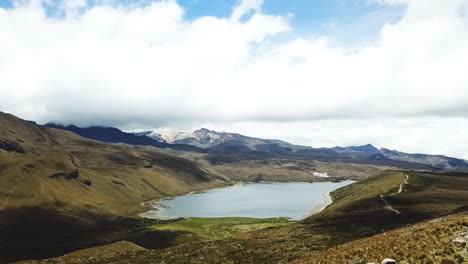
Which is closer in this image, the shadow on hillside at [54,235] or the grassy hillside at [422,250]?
the grassy hillside at [422,250]

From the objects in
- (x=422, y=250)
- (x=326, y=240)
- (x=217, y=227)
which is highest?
(x=422, y=250)

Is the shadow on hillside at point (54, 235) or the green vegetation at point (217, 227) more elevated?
the green vegetation at point (217, 227)

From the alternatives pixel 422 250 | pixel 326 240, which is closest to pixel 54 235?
pixel 326 240

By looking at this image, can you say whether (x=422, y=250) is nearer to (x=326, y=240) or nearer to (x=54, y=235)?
(x=326, y=240)

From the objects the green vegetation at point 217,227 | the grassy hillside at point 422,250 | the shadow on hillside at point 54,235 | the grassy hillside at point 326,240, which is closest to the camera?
the grassy hillside at point 422,250

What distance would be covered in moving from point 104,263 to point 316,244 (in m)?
42.0

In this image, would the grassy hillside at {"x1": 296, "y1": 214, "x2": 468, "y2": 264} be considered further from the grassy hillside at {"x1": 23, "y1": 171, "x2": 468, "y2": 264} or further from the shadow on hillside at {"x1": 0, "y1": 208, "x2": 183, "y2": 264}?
the shadow on hillside at {"x1": 0, "y1": 208, "x2": 183, "y2": 264}

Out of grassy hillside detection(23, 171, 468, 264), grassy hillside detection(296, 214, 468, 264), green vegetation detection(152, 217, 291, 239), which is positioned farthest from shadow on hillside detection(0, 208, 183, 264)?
grassy hillside detection(296, 214, 468, 264)

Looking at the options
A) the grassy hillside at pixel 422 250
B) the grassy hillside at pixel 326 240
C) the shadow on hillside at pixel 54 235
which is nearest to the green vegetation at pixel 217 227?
the grassy hillside at pixel 326 240

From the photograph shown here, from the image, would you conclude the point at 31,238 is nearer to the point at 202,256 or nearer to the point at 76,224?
the point at 76,224

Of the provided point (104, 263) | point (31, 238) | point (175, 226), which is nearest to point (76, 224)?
point (31, 238)

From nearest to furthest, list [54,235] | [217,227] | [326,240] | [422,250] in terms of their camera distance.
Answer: [422,250] < [326,240] < [217,227] < [54,235]

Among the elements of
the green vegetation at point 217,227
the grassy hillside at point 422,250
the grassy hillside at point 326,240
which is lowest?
the green vegetation at point 217,227

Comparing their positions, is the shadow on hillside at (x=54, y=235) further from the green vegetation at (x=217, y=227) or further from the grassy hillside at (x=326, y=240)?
the grassy hillside at (x=326, y=240)
